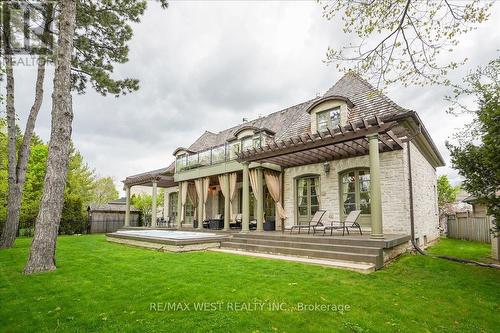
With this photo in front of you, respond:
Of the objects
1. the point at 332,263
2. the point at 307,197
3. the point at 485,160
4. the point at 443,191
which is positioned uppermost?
the point at 485,160

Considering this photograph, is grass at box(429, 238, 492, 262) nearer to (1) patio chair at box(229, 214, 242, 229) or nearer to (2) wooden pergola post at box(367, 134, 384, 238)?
(2) wooden pergola post at box(367, 134, 384, 238)

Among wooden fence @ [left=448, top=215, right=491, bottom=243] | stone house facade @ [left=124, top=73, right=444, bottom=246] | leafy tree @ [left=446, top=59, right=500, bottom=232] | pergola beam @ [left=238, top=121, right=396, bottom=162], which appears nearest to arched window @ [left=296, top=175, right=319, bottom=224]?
stone house facade @ [left=124, top=73, right=444, bottom=246]

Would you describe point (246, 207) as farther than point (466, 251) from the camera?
Yes

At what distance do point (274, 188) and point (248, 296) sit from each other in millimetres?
7529

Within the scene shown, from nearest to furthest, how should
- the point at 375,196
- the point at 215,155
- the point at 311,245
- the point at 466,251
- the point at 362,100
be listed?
the point at 375,196 < the point at 311,245 < the point at 466,251 < the point at 362,100 < the point at 215,155

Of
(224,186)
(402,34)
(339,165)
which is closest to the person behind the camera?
(402,34)

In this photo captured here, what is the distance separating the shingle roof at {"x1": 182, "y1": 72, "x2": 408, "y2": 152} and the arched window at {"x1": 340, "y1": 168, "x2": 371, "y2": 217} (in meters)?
2.02

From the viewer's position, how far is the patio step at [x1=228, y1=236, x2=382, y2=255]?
637 centimetres

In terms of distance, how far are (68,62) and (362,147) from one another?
8.86 metres

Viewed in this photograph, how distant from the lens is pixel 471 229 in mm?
14195

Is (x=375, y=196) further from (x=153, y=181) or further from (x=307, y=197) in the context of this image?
(x=153, y=181)

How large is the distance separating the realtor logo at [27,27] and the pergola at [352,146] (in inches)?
348

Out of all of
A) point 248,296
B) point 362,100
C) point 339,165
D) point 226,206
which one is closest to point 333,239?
point 339,165

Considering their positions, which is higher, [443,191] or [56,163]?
[56,163]
